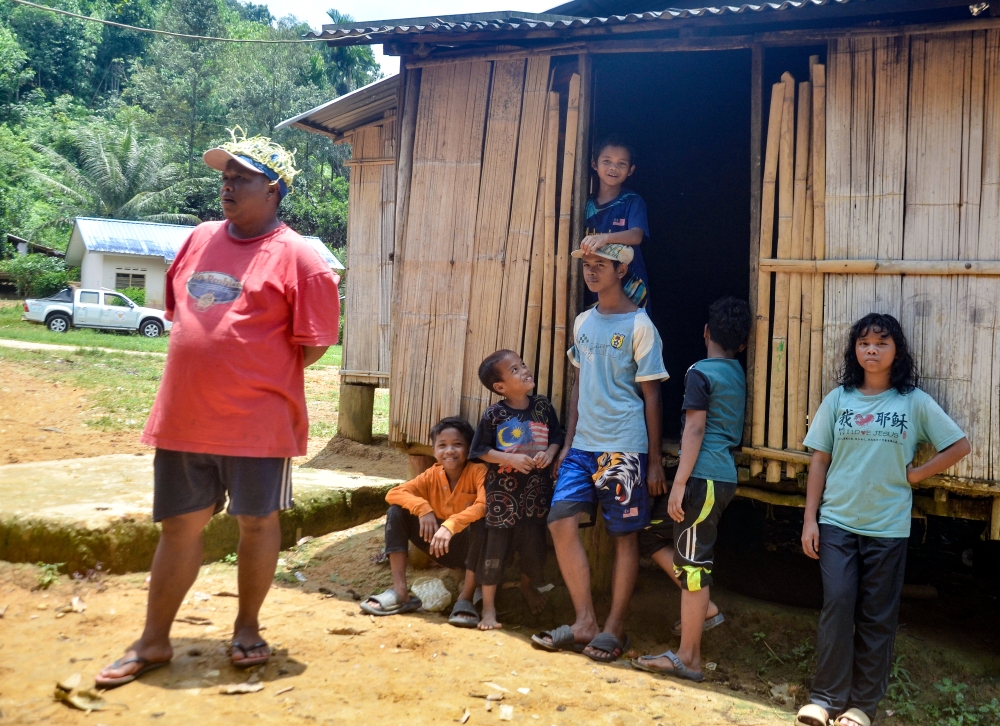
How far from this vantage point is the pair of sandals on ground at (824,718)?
133 inches

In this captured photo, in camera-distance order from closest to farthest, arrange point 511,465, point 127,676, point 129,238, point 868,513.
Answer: point 127,676
point 868,513
point 511,465
point 129,238

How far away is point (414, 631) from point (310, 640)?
1.83 ft

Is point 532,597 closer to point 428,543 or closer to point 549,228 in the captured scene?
point 428,543

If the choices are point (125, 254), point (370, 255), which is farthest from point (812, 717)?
point (125, 254)

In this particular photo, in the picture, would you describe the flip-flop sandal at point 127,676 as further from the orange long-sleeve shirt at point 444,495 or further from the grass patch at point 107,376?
the grass patch at point 107,376

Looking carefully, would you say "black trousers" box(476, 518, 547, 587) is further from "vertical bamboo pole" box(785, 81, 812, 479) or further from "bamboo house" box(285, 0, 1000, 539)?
"vertical bamboo pole" box(785, 81, 812, 479)

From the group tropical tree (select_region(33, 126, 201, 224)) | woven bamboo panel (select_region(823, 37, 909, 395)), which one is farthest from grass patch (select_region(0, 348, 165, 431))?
tropical tree (select_region(33, 126, 201, 224))

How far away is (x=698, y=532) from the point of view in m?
3.91

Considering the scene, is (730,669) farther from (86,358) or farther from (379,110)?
(86,358)

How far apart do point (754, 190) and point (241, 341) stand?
9.09 ft

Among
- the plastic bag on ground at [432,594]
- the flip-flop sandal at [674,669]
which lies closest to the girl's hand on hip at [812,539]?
the flip-flop sandal at [674,669]

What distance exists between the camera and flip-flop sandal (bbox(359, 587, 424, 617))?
4.25 meters

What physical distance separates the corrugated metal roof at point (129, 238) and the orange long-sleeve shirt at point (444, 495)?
1968 cm

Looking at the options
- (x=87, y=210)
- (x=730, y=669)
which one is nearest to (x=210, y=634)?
(x=730, y=669)
